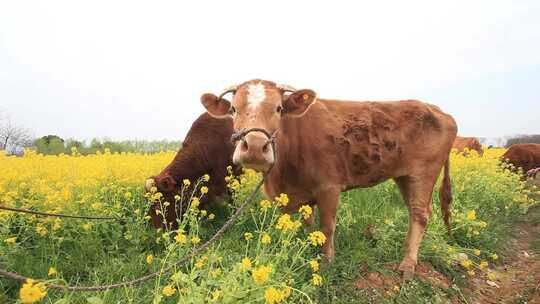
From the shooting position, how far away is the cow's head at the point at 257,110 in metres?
2.97

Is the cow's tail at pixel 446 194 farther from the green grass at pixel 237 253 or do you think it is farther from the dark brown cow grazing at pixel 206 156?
the dark brown cow grazing at pixel 206 156

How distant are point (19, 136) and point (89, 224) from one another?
186 feet

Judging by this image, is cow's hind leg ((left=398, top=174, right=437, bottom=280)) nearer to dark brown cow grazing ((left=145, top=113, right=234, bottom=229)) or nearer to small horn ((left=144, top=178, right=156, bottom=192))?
dark brown cow grazing ((left=145, top=113, right=234, bottom=229))

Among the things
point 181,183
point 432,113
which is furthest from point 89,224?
point 432,113

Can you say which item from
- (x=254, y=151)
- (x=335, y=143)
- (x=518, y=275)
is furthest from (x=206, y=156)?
(x=518, y=275)

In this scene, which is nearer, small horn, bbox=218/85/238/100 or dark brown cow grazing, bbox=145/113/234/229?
small horn, bbox=218/85/238/100

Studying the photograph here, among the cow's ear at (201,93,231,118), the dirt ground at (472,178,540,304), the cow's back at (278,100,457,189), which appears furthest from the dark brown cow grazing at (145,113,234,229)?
the dirt ground at (472,178,540,304)

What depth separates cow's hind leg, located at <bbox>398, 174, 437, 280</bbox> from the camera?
4406mm

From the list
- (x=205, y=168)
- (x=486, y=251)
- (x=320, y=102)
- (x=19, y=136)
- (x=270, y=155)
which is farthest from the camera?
(x=19, y=136)

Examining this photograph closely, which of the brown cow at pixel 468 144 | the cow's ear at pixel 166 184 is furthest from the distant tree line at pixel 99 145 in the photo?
the cow's ear at pixel 166 184

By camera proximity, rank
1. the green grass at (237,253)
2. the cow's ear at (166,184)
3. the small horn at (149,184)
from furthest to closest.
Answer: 1. the cow's ear at (166,184)
2. the small horn at (149,184)
3. the green grass at (237,253)

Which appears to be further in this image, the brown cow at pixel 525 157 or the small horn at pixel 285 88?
the brown cow at pixel 525 157

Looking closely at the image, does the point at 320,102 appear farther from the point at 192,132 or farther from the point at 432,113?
the point at 192,132

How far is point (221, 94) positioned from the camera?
3781 mm
